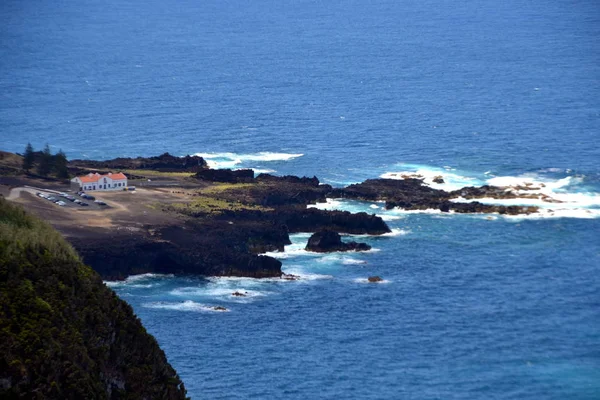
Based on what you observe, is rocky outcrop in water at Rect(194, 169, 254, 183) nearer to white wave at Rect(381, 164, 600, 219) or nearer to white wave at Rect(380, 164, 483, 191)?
white wave at Rect(380, 164, 483, 191)

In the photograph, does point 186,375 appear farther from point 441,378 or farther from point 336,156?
point 336,156

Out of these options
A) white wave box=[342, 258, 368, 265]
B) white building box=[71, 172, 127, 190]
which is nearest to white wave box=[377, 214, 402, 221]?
white wave box=[342, 258, 368, 265]

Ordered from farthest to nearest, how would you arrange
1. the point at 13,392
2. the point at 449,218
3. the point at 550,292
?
the point at 449,218
the point at 550,292
the point at 13,392

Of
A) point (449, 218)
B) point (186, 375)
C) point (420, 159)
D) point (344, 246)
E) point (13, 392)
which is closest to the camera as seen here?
point (13, 392)

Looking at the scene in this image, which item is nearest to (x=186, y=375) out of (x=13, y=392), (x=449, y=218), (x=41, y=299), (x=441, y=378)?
(x=441, y=378)

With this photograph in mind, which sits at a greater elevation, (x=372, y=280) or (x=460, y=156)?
(x=460, y=156)

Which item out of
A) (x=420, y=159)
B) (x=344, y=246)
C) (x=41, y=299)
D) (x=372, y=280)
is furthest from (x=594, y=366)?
(x=420, y=159)

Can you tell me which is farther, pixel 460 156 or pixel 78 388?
pixel 460 156
